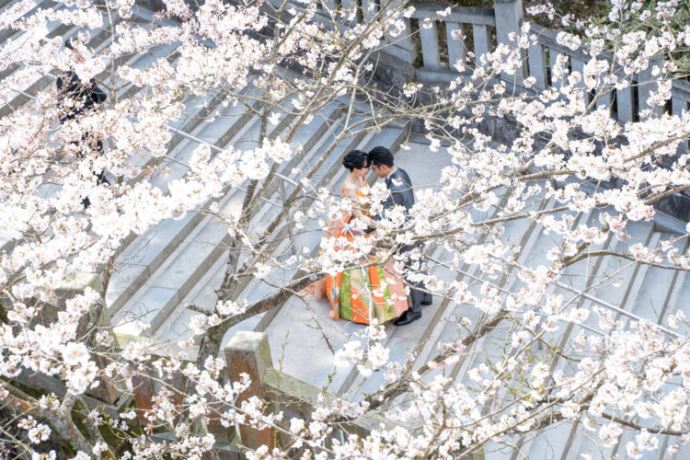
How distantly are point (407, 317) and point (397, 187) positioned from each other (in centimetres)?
132

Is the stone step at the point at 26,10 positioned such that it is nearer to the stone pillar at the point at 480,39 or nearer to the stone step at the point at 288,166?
the stone step at the point at 288,166

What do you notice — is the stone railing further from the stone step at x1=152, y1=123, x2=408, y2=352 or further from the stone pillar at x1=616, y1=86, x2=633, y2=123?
the stone step at x1=152, y1=123, x2=408, y2=352

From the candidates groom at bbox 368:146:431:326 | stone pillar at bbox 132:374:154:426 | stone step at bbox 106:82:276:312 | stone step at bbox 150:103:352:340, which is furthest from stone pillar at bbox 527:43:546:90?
stone pillar at bbox 132:374:154:426

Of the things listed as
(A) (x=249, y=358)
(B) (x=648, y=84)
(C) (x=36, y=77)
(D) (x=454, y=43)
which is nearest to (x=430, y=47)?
(D) (x=454, y=43)

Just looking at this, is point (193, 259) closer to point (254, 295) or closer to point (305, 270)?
point (254, 295)

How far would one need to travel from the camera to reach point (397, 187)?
905 cm

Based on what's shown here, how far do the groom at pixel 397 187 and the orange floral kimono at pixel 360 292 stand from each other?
0.16 m

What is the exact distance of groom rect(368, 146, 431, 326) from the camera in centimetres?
892

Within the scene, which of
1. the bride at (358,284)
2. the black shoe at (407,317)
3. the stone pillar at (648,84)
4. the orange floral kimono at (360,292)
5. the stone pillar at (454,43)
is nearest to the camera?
the bride at (358,284)

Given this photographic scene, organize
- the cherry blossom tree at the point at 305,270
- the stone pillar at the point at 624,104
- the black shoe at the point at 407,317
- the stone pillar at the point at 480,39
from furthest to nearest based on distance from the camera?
the stone pillar at the point at 480,39
the stone pillar at the point at 624,104
the black shoe at the point at 407,317
the cherry blossom tree at the point at 305,270

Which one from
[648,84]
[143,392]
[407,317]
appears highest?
[648,84]

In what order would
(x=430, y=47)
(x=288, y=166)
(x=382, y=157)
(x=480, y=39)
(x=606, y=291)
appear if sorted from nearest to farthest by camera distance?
1. (x=382, y=157)
2. (x=606, y=291)
3. (x=288, y=166)
4. (x=480, y=39)
5. (x=430, y=47)

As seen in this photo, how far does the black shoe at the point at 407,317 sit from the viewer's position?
31.0 feet

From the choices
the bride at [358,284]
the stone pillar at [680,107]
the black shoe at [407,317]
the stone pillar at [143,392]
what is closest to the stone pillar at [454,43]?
the stone pillar at [680,107]
